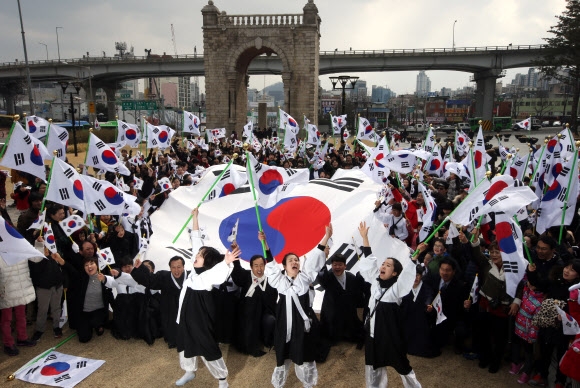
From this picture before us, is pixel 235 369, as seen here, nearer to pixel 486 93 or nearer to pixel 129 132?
pixel 129 132

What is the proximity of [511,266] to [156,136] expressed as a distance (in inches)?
417

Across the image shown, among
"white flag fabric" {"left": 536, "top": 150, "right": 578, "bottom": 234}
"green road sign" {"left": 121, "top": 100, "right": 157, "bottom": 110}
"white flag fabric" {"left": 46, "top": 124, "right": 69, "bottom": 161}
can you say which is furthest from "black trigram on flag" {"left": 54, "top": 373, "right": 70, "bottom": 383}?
"green road sign" {"left": 121, "top": 100, "right": 157, "bottom": 110}

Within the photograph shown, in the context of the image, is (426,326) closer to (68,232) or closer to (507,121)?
(68,232)

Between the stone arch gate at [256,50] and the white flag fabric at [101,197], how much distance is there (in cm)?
2301

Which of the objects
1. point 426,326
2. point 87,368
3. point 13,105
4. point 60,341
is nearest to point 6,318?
point 60,341

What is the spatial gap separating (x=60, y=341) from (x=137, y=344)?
1.09 m

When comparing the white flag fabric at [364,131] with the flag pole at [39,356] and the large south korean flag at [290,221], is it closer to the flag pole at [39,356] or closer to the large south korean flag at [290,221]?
the large south korean flag at [290,221]

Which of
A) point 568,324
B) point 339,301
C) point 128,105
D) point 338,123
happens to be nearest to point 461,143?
point 338,123

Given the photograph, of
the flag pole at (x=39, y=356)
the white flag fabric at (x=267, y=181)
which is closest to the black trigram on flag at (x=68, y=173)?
the flag pole at (x=39, y=356)

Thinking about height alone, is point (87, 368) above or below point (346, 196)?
below

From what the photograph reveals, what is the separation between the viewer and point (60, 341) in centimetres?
611

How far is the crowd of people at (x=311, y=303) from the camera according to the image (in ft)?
15.4

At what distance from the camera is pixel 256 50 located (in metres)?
29.7

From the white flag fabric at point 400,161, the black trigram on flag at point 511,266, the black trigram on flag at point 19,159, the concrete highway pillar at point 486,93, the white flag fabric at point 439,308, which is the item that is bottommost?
the white flag fabric at point 439,308
